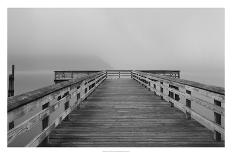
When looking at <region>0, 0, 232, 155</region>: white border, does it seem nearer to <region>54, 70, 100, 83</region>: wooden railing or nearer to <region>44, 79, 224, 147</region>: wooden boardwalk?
<region>44, 79, 224, 147</region>: wooden boardwalk

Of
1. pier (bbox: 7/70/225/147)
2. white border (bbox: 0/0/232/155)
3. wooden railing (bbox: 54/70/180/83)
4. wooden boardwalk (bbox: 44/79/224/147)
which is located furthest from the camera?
wooden railing (bbox: 54/70/180/83)

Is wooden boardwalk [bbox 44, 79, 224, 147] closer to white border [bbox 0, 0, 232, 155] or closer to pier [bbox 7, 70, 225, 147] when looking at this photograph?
pier [bbox 7, 70, 225, 147]

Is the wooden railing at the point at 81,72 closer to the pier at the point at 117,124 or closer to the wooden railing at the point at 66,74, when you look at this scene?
the wooden railing at the point at 66,74

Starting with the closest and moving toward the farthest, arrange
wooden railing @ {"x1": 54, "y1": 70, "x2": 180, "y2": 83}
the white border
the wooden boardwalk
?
the white border, the wooden boardwalk, wooden railing @ {"x1": 54, "y1": 70, "x2": 180, "y2": 83}

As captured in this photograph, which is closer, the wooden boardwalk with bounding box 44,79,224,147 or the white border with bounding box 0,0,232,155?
the white border with bounding box 0,0,232,155

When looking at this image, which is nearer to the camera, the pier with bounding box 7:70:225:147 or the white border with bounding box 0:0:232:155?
the pier with bounding box 7:70:225:147

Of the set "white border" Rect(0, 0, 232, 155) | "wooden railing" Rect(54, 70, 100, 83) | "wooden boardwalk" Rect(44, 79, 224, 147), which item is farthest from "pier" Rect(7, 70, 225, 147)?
"wooden railing" Rect(54, 70, 100, 83)

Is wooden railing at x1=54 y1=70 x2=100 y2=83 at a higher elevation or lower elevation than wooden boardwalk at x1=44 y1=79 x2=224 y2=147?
higher

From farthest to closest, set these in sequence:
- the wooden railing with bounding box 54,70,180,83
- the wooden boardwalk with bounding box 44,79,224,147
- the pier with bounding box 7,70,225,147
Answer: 1. the wooden railing with bounding box 54,70,180,83
2. the wooden boardwalk with bounding box 44,79,224,147
3. the pier with bounding box 7,70,225,147
